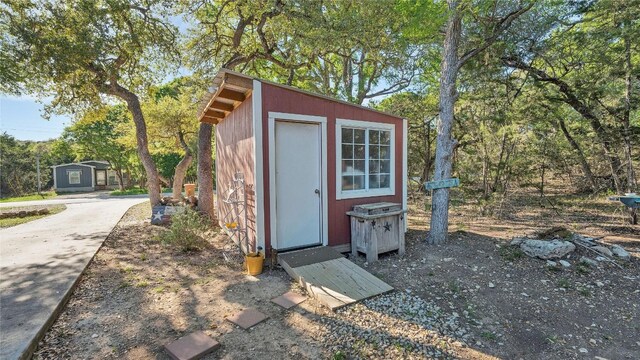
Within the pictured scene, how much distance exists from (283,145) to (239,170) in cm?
125

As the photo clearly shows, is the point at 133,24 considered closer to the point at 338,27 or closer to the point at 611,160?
the point at 338,27

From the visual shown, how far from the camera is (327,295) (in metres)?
3.35

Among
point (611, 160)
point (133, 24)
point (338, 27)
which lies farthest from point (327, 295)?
point (133, 24)

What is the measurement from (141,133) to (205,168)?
2215mm

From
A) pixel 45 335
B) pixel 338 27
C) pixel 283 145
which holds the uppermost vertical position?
pixel 338 27

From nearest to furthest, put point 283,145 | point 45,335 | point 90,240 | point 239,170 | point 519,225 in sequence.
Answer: point 45,335 → point 283,145 → point 239,170 → point 90,240 → point 519,225

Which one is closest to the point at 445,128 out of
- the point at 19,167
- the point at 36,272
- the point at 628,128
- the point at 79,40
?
the point at 628,128

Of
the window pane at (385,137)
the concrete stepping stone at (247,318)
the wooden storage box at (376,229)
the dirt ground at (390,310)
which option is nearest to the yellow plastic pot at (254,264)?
the dirt ground at (390,310)

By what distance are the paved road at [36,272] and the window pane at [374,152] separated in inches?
182

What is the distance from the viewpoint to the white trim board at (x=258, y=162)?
4.12 metres

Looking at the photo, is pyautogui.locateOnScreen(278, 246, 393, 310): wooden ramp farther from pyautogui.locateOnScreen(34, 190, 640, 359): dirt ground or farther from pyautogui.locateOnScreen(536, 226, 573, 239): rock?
pyautogui.locateOnScreen(536, 226, 573, 239): rock

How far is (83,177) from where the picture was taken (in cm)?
2448

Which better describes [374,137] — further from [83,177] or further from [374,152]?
[83,177]

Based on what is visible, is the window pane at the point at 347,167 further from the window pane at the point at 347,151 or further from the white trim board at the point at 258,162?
the white trim board at the point at 258,162
